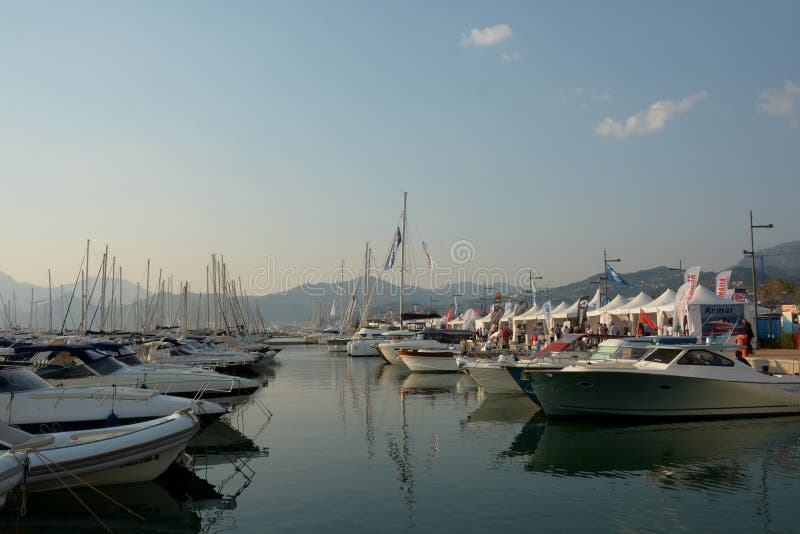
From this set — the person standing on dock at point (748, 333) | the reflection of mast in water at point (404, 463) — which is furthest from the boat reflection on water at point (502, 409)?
the person standing on dock at point (748, 333)

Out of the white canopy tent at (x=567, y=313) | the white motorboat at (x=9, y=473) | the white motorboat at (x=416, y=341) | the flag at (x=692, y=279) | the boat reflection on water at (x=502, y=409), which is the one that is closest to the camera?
the white motorboat at (x=9, y=473)

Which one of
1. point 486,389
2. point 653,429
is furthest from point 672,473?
point 486,389

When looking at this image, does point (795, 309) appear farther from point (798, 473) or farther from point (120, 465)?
point (120, 465)

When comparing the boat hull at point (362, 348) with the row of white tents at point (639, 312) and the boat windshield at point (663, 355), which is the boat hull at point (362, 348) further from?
the boat windshield at point (663, 355)

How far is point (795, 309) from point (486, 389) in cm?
3580

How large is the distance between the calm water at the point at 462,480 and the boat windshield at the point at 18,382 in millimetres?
4165

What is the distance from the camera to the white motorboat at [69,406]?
1561 cm

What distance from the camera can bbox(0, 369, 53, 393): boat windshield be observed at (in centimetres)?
1585

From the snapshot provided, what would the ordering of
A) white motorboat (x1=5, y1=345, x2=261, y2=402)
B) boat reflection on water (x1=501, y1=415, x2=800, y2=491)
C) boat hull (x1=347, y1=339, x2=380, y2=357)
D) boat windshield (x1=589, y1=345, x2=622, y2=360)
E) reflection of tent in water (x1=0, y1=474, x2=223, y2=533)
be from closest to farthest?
reflection of tent in water (x1=0, y1=474, x2=223, y2=533)
boat reflection on water (x1=501, y1=415, x2=800, y2=491)
white motorboat (x1=5, y1=345, x2=261, y2=402)
boat windshield (x1=589, y1=345, x2=622, y2=360)
boat hull (x1=347, y1=339, x2=380, y2=357)

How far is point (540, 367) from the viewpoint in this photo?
2428cm

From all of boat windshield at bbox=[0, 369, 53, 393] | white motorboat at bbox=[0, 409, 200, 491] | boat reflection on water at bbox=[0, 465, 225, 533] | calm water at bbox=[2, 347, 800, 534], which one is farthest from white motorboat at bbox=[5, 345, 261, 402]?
boat reflection on water at bbox=[0, 465, 225, 533]

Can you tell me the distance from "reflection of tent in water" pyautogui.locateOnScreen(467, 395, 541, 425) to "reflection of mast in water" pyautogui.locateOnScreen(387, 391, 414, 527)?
Answer: 2.74 metres

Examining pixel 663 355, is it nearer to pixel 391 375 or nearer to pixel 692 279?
pixel 692 279

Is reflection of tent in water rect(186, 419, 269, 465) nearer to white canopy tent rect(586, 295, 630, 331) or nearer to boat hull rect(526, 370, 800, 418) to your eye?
boat hull rect(526, 370, 800, 418)
